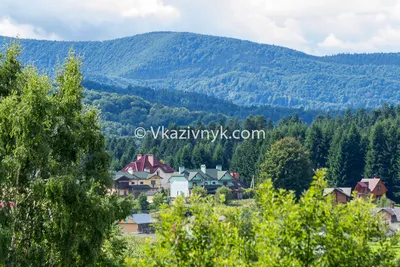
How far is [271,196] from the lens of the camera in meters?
11.1

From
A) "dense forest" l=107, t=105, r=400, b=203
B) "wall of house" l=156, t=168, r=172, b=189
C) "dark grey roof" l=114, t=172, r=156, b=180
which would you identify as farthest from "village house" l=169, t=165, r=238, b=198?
"dark grey roof" l=114, t=172, r=156, b=180

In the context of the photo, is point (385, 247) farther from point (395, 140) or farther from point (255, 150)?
point (255, 150)

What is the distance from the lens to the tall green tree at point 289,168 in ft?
273

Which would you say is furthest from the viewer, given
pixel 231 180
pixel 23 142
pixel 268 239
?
pixel 231 180

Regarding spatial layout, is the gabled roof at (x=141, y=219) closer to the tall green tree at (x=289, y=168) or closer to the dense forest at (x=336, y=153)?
the tall green tree at (x=289, y=168)

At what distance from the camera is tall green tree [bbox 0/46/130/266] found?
16.9 meters

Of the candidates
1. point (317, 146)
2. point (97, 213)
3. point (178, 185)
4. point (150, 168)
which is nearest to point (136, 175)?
point (150, 168)

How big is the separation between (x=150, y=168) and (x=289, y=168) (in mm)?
30817

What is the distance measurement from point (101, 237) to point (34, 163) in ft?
7.09

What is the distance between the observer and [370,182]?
87938 mm

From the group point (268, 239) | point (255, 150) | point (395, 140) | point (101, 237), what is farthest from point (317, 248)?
point (255, 150)

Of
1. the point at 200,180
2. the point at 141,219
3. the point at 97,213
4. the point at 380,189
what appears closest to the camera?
the point at 97,213

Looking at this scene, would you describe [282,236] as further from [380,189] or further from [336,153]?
[336,153]

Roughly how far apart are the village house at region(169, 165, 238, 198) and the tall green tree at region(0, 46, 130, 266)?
7671cm
